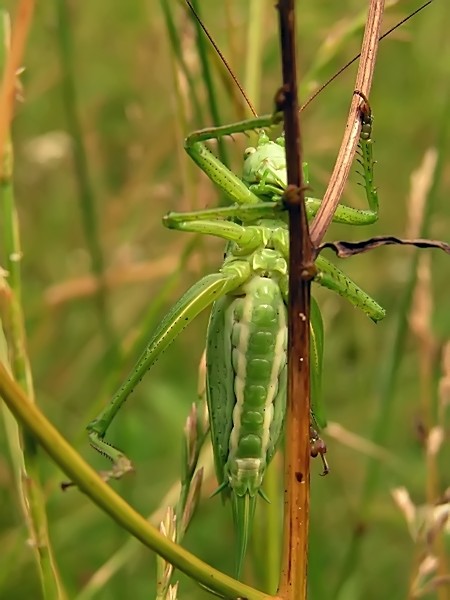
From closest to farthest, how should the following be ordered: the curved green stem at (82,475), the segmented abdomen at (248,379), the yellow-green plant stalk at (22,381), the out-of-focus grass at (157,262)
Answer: the curved green stem at (82,475)
the yellow-green plant stalk at (22,381)
the segmented abdomen at (248,379)
the out-of-focus grass at (157,262)

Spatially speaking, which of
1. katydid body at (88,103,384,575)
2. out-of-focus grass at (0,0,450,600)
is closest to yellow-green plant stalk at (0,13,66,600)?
katydid body at (88,103,384,575)

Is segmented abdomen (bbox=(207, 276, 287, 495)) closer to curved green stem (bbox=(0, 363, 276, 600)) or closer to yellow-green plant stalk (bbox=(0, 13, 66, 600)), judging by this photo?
yellow-green plant stalk (bbox=(0, 13, 66, 600))

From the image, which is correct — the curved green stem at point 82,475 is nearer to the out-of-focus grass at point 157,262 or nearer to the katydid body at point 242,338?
the katydid body at point 242,338

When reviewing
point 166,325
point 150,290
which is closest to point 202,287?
point 166,325

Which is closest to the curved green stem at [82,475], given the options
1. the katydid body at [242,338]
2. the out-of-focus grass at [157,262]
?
the katydid body at [242,338]

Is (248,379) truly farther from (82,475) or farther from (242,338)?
(82,475)

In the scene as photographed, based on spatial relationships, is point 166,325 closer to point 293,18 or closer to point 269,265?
point 269,265

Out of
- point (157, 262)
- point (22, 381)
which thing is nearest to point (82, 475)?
point (22, 381)
